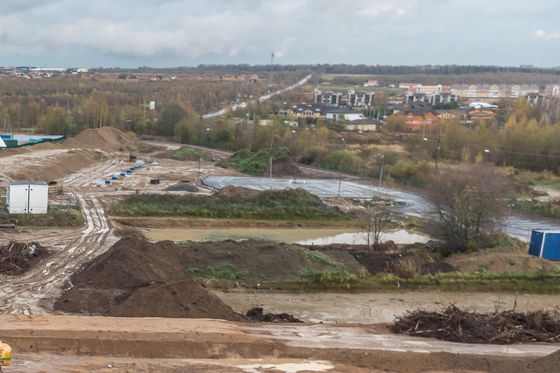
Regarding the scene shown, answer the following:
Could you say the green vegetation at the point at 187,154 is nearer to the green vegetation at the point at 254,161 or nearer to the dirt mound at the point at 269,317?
the green vegetation at the point at 254,161

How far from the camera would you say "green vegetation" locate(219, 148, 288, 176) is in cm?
Answer: 4554

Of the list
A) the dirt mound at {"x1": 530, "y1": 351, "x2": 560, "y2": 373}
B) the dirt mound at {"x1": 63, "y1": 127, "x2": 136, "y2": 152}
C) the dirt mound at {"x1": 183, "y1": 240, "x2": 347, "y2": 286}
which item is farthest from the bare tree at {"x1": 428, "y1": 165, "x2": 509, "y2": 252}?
the dirt mound at {"x1": 63, "y1": 127, "x2": 136, "y2": 152}

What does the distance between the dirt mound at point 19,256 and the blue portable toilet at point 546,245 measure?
17869 mm

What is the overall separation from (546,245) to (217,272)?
1298cm

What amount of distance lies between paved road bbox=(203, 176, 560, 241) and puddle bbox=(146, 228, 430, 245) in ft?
15.0

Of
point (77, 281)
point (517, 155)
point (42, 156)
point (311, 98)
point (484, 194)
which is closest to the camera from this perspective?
point (77, 281)

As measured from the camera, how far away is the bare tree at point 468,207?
22.7 m

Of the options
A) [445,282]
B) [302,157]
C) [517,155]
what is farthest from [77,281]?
[517,155]

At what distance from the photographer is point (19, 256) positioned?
18.7 m

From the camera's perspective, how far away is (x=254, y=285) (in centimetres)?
1831

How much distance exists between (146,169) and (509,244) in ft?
92.4

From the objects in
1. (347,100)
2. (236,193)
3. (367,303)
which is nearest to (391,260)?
(367,303)

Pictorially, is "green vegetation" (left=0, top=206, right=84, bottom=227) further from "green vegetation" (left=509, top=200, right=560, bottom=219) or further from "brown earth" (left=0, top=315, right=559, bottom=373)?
"green vegetation" (left=509, top=200, right=560, bottom=219)

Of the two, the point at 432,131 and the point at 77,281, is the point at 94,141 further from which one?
the point at 77,281
